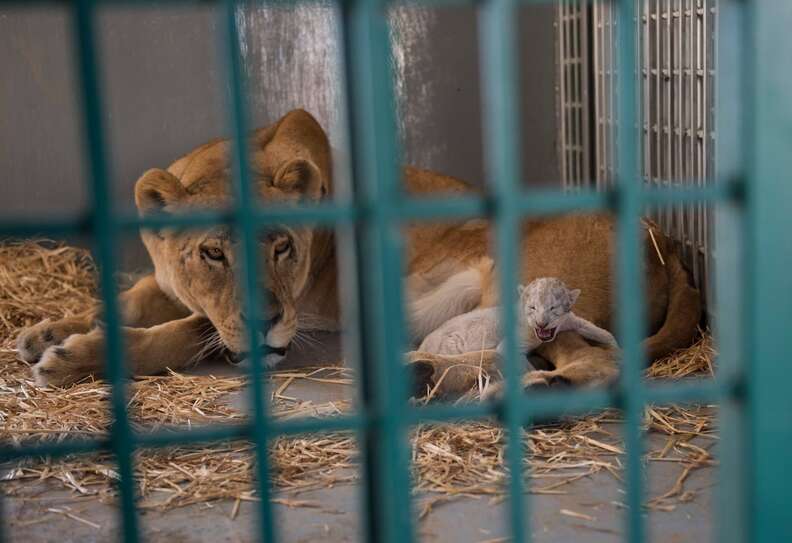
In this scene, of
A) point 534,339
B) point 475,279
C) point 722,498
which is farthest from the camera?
point 475,279

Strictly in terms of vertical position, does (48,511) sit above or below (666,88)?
below

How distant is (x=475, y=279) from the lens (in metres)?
3.61

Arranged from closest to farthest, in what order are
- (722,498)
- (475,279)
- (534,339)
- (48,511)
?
(722,498), (48,511), (534,339), (475,279)

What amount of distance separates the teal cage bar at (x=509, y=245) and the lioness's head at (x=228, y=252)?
2.03 meters

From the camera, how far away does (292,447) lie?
8.76ft

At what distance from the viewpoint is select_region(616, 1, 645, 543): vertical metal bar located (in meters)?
1.20

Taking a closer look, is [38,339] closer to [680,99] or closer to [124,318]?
[124,318]

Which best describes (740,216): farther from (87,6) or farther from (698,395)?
(87,6)

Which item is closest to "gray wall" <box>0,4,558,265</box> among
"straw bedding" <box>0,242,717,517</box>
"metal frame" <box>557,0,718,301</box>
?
"metal frame" <box>557,0,718,301</box>

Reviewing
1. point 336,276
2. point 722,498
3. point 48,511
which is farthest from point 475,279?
point 722,498

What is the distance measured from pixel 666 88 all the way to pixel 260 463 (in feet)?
9.06

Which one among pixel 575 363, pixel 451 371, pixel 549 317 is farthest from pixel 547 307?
pixel 451 371

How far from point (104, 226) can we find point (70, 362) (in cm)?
231

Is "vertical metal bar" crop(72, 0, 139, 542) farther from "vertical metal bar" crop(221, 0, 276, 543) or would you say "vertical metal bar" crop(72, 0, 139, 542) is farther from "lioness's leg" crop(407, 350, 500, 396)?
"lioness's leg" crop(407, 350, 500, 396)
